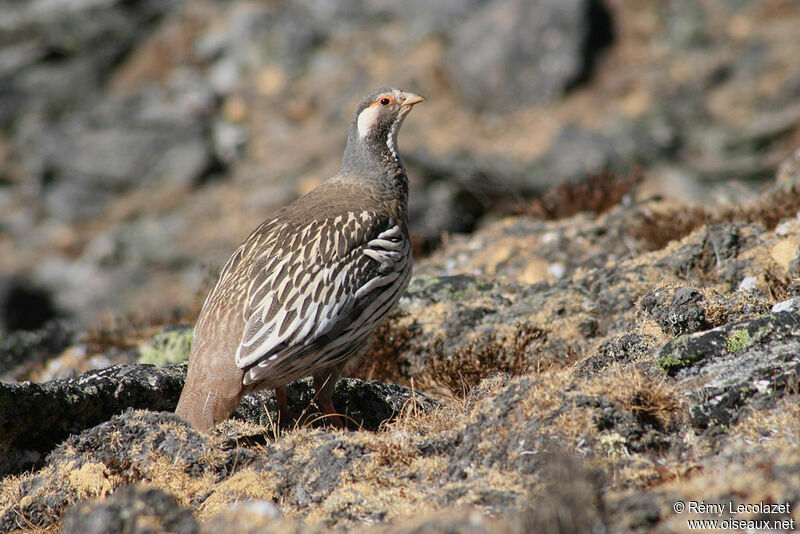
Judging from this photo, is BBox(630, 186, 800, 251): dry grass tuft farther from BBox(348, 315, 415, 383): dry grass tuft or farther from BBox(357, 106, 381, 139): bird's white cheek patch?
BBox(357, 106, 381, 139): bird's white cheek patch

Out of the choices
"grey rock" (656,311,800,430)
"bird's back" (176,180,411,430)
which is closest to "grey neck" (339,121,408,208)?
"bird's back" (176,180,411,430)

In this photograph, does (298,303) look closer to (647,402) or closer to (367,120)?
(647,402)

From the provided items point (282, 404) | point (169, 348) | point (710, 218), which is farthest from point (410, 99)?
point (710, 218)

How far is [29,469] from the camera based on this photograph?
502cm

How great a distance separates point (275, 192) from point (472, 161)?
4.77 metres

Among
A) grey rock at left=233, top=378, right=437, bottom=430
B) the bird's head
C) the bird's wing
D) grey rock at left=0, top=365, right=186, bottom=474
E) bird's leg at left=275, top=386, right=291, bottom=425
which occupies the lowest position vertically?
grey rock at left=233, top=378, right=437, bottom=430

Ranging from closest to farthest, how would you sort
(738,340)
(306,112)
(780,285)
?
(738,340) < (780,285) < (306,112)

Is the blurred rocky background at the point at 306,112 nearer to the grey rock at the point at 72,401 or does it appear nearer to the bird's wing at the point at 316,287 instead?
the bird's wing at the point at 316,287

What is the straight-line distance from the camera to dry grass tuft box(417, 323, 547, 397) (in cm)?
642

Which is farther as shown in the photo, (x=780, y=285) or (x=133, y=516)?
(x=780, y=285)

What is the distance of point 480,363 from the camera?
6.57 meters

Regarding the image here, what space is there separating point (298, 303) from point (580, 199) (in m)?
6.59

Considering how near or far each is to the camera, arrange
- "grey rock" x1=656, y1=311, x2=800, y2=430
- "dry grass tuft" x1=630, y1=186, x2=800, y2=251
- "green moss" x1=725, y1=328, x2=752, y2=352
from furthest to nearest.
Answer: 1. "dry grass tuft" x1=630, y1=186, x2=800, y2=251
2. "green moss" x1=725, y1=328, x2=752, y2=352
3. "grey rock" x1=656, y1=311, x2=800, y2=430

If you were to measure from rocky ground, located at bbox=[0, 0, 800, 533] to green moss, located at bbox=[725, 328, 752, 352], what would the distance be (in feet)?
0.08
